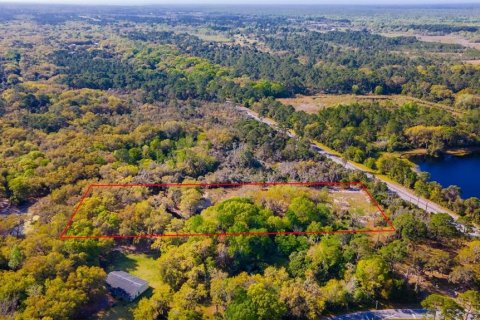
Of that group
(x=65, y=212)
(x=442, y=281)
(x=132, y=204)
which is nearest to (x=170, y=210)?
(x=132, y=204)

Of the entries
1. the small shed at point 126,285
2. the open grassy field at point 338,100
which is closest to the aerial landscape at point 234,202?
the small shed at point 126,285

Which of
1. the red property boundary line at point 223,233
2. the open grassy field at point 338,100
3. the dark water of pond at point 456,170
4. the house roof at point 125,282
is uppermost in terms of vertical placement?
the open grassy field at point 338,100

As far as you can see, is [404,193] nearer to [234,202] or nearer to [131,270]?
[234,202]

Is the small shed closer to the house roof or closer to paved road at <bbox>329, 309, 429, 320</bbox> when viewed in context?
the house roof

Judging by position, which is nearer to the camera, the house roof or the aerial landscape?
the aerial landscape

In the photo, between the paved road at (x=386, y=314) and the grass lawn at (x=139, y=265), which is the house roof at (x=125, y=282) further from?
the paved road at (x=386, y=314)

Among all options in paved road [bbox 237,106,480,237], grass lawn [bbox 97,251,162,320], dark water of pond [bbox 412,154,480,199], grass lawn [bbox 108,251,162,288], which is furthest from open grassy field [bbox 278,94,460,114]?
grass lawn [bbox 97,251,162,320]

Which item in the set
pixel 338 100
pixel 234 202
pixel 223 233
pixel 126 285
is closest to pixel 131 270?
pixel 126 285
